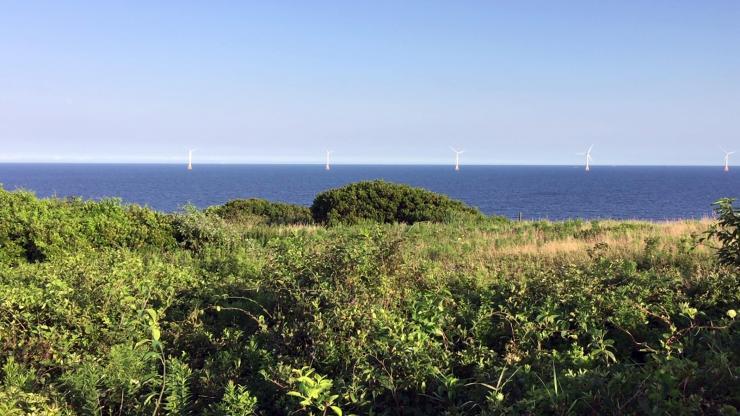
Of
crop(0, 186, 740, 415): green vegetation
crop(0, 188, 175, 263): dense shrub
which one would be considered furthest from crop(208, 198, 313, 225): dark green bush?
crop(0, 186, 740, 415): green vegetation

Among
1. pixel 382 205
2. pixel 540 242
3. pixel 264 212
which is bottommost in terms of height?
pixel 264 212

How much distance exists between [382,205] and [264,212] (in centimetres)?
536

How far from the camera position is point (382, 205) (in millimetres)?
22406

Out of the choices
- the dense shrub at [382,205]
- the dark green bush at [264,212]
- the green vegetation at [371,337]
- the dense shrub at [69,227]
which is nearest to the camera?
the green vegetation at [371,337]

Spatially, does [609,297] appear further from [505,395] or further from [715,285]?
[505,395]

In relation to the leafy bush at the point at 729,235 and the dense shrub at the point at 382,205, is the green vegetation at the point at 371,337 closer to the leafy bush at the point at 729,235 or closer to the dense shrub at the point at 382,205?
the leafy bush at the point at 729,235

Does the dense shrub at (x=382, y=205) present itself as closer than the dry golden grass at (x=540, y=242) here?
No

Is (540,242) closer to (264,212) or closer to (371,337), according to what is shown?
(371,337)

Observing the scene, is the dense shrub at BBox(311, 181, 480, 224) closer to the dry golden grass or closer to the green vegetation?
the dry golden grass

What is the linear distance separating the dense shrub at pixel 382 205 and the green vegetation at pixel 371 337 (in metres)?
13.7

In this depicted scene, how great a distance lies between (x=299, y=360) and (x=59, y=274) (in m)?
4.47

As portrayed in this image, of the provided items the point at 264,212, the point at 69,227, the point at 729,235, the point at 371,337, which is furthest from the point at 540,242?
the point at 264,212

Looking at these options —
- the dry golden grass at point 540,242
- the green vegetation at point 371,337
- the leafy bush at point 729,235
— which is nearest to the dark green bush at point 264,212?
the dry golden grass at point 540,242

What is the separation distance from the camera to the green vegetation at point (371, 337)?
12.6 feet
